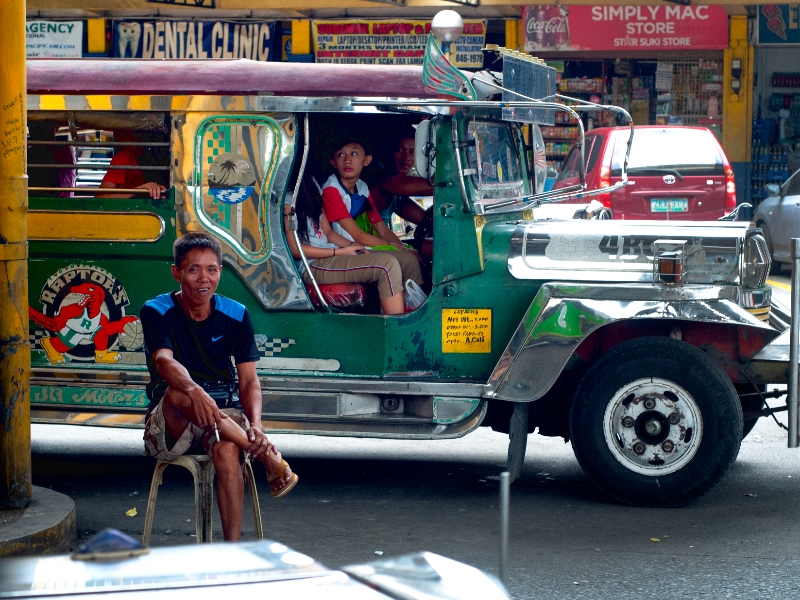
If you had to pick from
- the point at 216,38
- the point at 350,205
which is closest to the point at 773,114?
the point at 216,38

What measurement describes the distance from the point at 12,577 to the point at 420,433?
4.04 meters

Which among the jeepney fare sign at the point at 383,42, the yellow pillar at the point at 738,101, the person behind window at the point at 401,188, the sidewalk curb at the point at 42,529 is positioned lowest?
the sidewalk curb at the point at 42,529

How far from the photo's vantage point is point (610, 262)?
18.8ft

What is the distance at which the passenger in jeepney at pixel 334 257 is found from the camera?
5930mm

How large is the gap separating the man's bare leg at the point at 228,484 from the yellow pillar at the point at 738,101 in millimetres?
14238

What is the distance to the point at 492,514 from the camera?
5613 millimetres

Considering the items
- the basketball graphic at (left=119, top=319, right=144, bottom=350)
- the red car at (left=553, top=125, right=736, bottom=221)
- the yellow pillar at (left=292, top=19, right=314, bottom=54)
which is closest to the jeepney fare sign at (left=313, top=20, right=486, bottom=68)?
the yellow pillar at (left=292, top=19, right=314, bottom=54)

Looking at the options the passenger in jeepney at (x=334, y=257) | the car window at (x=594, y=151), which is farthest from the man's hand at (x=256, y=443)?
the car window at (x=594, y=151)

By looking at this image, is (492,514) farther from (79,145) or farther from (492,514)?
(79,145)

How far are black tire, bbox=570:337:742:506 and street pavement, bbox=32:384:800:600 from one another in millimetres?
159

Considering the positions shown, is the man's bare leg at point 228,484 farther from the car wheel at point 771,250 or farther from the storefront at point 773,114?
the storefront at point 773,114

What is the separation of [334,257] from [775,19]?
12.4 metres

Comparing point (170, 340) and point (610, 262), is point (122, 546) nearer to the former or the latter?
point (170, 340)

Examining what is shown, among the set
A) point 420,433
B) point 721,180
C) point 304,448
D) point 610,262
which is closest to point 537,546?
point 420,433
